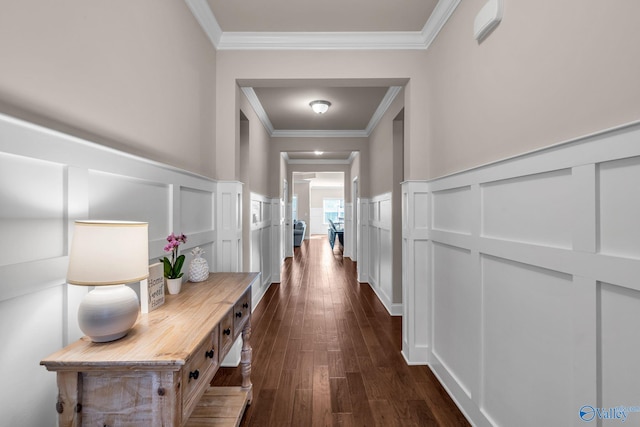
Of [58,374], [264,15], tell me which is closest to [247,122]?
[264,15]

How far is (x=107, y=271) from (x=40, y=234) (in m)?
0.27

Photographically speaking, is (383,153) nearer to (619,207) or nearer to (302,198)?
(619,207)

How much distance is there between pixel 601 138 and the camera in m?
0.92

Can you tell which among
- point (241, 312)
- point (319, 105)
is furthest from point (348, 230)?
point (241, 312)

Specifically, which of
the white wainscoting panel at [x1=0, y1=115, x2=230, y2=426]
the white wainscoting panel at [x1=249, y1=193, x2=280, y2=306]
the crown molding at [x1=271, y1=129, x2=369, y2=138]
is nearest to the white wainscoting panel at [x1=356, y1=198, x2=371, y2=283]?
the crown molding at [x1=271, y1=129, x2=369, y2=138]

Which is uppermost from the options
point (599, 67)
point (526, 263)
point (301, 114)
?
point (301, 114)

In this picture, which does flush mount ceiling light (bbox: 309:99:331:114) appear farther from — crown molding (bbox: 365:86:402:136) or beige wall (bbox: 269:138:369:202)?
beige wall (bbox: 269:138:369:202)

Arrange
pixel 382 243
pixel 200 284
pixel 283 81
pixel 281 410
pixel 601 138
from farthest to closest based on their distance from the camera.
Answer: pixel 382 243 < pixel 283 81 < pixel 281 410 < pixel 200 284 < pixel 601 138

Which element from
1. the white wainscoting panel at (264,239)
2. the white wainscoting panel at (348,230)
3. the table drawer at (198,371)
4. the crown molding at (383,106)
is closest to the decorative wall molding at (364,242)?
the crown molding at (383,106)

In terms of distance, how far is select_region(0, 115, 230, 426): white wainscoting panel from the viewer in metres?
0.80

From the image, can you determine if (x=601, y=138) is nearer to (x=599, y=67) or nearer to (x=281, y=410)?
(x=599, y=67)

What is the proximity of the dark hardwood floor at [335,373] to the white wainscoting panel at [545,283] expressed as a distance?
10.1 inches

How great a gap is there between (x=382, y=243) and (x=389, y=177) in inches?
36.4

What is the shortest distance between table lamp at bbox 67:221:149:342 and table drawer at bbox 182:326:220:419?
229 mm
